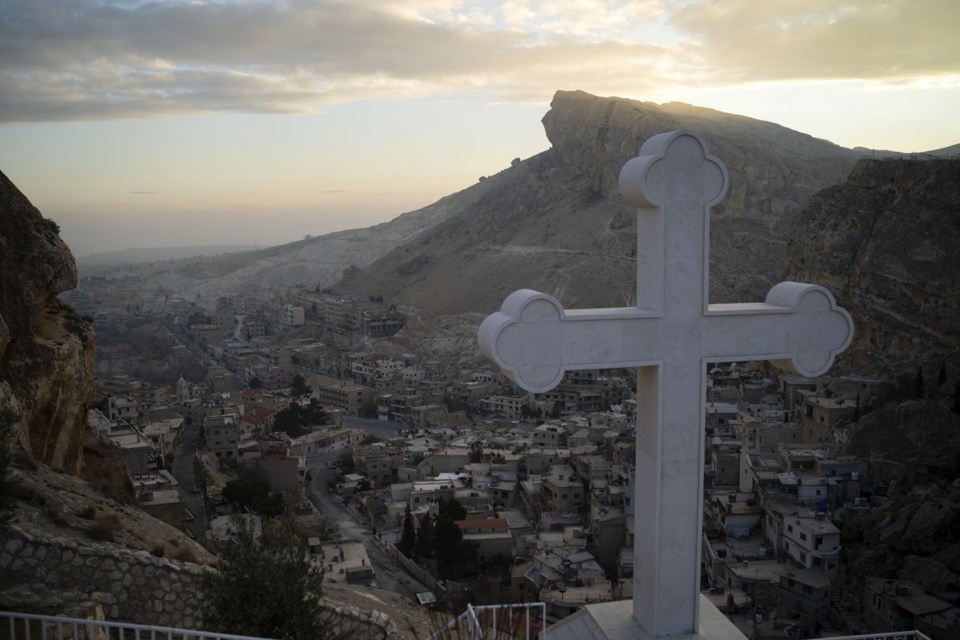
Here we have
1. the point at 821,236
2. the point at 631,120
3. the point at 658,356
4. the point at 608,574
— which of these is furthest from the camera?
the point at 631,120

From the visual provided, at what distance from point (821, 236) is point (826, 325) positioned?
3942 centimetres

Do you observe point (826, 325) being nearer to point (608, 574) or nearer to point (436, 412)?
point (608, 574)

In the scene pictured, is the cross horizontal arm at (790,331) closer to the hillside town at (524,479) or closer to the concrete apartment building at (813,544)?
the hillside town at (524,479)

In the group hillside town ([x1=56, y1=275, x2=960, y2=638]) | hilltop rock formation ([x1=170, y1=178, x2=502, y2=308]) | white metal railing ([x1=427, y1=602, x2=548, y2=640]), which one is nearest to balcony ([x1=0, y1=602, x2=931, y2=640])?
white metal railing ([x1=427, y1=602, x2=548, y2=640])

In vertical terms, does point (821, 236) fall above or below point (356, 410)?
above

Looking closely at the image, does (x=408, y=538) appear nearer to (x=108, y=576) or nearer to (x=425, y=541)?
(x=425, y=541)

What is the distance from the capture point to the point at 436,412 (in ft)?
130

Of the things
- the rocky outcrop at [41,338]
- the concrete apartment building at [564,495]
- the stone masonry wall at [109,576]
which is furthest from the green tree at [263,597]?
the concrete apartment building at [564,495]

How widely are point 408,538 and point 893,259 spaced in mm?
26554

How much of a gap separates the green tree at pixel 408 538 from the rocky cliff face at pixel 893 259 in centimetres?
2123

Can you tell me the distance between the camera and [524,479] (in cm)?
2702

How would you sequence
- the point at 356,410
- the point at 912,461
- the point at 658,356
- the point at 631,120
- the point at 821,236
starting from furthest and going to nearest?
the point at 631,120
the point at 356,410
the point at 821,236
the point at 912,461
the point at 658,356

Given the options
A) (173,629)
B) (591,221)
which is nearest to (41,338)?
(173,629)

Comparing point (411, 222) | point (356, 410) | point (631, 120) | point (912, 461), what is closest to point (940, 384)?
point (912, 461)
